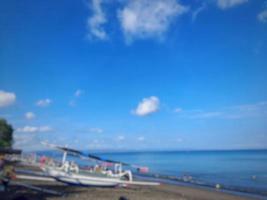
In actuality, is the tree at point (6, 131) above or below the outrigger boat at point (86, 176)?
above

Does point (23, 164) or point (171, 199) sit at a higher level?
point (23, 164)

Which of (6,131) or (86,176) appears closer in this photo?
(86,176)

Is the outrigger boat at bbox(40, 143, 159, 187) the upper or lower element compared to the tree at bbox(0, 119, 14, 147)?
lower

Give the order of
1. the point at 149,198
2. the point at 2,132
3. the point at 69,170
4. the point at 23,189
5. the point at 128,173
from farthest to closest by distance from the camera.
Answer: the point at 2,132 → the point at 128,173 → the point at 69,170 → the point at 149,198 → the point at 23,189

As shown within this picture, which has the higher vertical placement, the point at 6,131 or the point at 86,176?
the point at 6,131

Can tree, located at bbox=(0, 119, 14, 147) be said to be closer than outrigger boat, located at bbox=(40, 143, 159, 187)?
No

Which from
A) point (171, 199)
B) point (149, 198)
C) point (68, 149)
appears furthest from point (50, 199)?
point (68, 149)

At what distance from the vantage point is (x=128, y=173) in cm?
3095

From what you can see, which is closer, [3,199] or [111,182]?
[3,199]

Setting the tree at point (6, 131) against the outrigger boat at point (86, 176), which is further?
the tree at point (6, 131)

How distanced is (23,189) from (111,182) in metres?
9.64

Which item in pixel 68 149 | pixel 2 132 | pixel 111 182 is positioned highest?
pixel 2 132

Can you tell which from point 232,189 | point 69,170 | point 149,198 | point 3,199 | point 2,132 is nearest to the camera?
point 3,199

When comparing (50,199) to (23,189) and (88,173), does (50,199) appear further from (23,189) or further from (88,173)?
(88,173)
